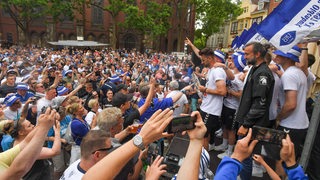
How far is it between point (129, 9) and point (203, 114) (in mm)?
30342

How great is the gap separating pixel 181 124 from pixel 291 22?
2728mm

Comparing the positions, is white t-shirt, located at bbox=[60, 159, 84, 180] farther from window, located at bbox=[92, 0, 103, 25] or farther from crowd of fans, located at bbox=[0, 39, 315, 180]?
window, located at bbox=[92, 0, 103, 25]

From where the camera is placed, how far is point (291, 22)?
3.55 meters

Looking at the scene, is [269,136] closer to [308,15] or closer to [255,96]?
[255,96]

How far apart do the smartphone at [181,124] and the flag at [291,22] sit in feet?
7.55

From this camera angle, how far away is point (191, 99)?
863cm

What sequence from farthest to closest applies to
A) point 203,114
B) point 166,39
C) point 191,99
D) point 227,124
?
point 166,39, point 191,99, point 227,124, point 203,114

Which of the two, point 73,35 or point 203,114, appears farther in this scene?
point 73,35

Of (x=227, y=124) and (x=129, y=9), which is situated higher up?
(x=129, y=9)

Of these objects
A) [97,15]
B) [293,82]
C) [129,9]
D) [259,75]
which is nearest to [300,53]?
[293,82]

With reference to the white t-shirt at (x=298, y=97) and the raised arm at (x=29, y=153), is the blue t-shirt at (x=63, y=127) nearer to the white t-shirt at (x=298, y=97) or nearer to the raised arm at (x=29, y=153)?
the raised arm at (x=29, y=153)

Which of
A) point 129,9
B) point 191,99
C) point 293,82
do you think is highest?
point 129,9

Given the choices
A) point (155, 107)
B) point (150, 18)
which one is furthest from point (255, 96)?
point (150, 18)

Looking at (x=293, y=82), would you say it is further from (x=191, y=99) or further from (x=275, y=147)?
(x=191, y=99)
